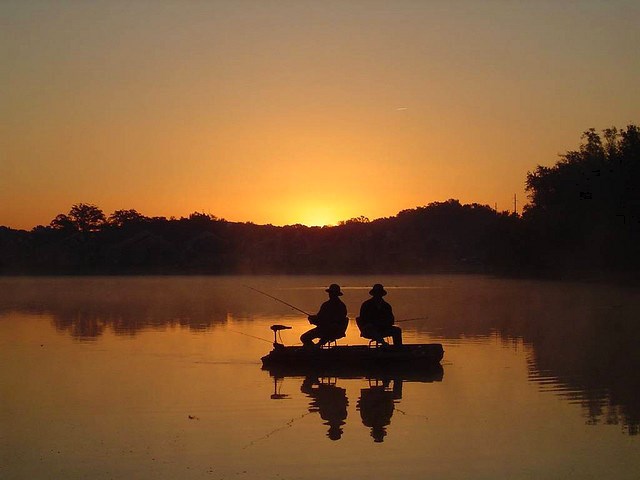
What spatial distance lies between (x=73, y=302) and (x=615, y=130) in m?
46.3

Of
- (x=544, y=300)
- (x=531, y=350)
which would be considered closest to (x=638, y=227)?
(x=544, y=300)

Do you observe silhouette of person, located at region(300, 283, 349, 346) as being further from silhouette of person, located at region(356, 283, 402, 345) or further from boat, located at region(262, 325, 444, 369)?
boat, located at region(262, 325, 444, 369)

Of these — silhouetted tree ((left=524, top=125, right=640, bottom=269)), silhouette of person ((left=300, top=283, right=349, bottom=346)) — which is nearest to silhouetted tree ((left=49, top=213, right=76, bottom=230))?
silhouetted tree ((left=524, top=125, right=640, bottom=269))

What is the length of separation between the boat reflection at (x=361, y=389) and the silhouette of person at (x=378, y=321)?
905 millimetres

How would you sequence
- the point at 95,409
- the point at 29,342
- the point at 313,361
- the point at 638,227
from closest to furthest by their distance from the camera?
1. the point at 95,409
2. the point at 313,361
3. the point at 29,342
4. the point at 638,227

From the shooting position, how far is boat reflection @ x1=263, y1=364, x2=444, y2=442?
11.0 m

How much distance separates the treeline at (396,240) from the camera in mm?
61312

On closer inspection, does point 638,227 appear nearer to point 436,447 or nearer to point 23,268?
point 436,447

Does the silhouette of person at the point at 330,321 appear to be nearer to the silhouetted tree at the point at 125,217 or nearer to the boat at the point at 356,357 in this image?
the boat at the point at 356,357

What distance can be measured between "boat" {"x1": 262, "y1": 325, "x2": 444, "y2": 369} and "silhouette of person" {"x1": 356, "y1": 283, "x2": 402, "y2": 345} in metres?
0.44

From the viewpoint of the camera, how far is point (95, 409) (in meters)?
11.9

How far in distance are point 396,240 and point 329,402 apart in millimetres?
96050

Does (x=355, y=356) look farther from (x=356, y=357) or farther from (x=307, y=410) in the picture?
(x=307, y=410)

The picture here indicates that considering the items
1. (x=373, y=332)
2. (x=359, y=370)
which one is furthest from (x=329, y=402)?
(x=373, y=332)
